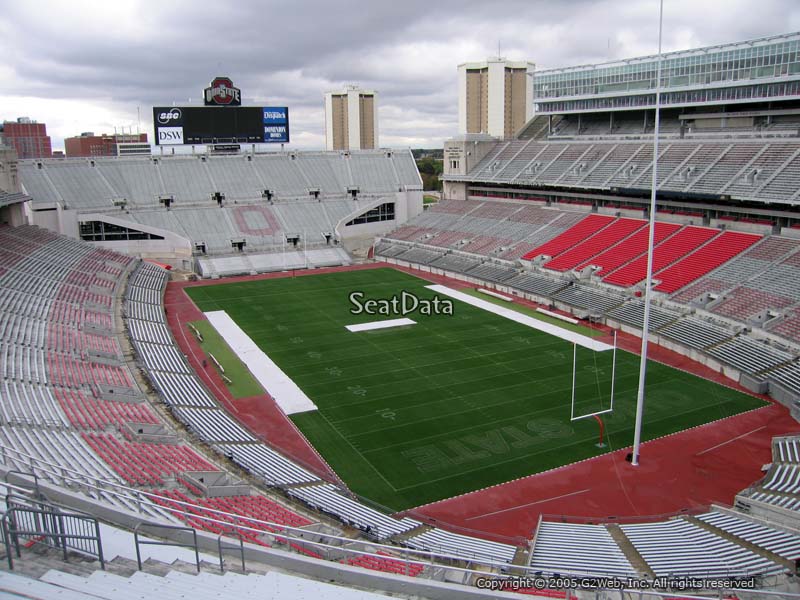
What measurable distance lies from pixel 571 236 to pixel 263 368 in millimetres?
26140

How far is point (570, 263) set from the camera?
1672 inches

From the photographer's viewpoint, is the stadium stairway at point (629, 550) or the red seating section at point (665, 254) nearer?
the stadium stairway at point (629, 550)

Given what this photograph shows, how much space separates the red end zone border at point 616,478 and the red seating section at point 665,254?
1364 cm

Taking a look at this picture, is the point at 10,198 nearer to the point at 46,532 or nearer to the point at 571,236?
the point at 571,236

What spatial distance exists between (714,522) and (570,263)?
27.8m

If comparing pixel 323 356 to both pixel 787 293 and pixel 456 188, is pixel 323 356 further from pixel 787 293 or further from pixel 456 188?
pixel 456 188

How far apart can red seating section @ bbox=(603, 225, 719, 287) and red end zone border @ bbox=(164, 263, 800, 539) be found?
13.6 m

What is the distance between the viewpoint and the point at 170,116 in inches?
2213

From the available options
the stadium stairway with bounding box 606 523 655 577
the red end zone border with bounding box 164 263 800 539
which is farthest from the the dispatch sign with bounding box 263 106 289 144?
the stadium stairway with bounding box 606 523 655 577

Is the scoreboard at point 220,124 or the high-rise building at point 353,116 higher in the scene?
the high-rise building at point 353,116

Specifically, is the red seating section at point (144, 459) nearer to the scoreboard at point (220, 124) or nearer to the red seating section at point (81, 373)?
the red seating section at point (81, 373)

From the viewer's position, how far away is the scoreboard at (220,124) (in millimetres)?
56375

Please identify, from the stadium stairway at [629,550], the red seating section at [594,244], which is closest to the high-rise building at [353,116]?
the red seating section at [594,244]

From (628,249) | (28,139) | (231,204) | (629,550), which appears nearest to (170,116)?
(231,204)
